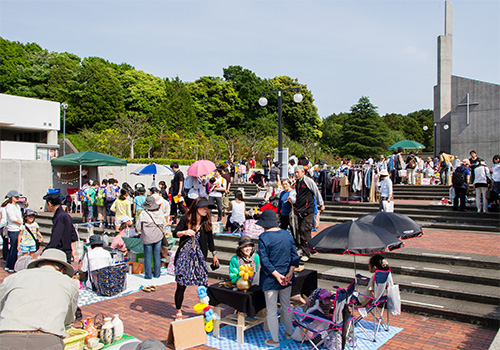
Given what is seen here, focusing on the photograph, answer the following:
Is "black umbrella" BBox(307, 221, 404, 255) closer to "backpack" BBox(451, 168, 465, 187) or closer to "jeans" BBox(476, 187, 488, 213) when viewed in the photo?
"backpack" BBox(451, 168, 465, 187)

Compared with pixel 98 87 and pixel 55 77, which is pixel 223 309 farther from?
pixel 55 77

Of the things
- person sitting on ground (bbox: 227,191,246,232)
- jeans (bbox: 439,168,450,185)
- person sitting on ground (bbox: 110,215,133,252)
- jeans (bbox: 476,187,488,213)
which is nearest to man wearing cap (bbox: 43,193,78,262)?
person sitting on ground (bbox: 110,215,133,252)

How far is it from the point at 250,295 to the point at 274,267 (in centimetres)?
58

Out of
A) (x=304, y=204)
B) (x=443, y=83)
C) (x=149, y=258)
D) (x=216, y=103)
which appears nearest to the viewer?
(x=304, y=204)

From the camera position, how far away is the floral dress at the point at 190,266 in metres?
5.85

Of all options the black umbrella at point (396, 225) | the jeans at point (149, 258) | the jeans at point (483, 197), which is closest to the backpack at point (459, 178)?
the jeans at point (483, 197)

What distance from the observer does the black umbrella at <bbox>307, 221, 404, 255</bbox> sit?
5.07 metres

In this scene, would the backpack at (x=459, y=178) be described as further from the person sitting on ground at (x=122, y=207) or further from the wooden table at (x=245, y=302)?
the person sitting on ground at (x=122, y=207)

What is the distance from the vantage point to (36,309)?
123 inches

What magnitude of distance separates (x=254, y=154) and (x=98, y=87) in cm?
1949

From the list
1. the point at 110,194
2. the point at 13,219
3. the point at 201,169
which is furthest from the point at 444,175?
the point at 13,219

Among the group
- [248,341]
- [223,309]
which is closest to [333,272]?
[223,309]

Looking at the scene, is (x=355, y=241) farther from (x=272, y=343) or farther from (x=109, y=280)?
(x=109, y=280)

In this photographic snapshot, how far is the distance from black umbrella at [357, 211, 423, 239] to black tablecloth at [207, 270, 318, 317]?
124 cm
